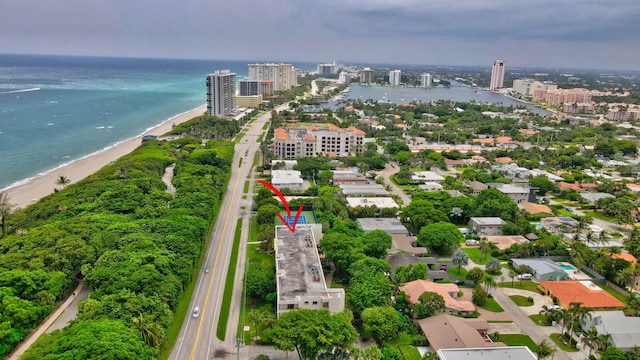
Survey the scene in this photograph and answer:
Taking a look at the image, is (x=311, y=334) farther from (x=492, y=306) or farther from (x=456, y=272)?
(x=456, y=272)

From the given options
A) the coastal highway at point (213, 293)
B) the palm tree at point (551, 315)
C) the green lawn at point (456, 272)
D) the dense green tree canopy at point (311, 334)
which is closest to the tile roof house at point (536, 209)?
the green lawn at point (456, 272)

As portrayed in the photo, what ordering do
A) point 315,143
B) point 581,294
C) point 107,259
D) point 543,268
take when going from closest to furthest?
point 107,259 < point 581,294 < point 543,268 < point 315,143

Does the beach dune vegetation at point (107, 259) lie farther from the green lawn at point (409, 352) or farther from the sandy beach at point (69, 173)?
the green lawn at point (409, 352)

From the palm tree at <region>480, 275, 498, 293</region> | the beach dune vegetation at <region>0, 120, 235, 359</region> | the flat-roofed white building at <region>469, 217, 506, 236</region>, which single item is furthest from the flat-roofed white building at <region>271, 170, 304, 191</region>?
the palm tree at <region>480, 275, 498, 293</region>

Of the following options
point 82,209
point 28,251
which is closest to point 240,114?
point 82,209

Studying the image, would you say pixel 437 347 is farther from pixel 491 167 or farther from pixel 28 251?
pixel 491 167

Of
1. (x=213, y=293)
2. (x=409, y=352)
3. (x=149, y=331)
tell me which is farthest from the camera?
(x=213, y=293)

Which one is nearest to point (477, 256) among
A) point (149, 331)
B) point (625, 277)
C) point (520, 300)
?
point (520, 300)

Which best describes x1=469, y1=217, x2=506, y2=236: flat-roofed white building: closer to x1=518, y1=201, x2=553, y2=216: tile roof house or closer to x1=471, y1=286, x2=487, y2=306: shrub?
x1=518, y1=201, x2=553, y2=216: tile roof house
